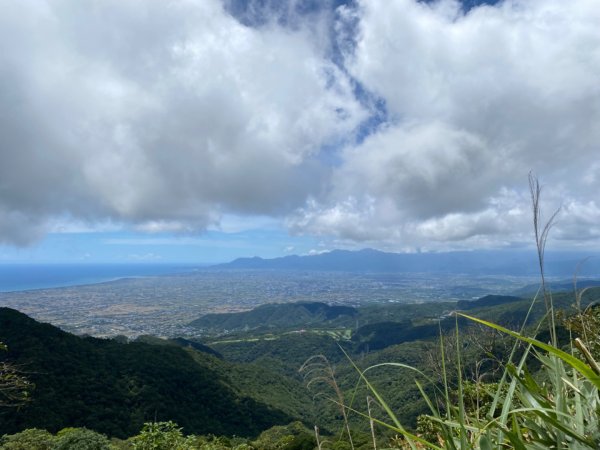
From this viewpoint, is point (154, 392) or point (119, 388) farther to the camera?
point (154, 392)

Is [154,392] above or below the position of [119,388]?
below

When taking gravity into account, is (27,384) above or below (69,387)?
above

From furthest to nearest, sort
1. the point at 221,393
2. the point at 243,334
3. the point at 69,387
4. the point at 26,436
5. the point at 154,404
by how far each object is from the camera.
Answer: the point at 243,334, the point at 221,393, the point at 154,404, the point at 69,387, the point at 26,436

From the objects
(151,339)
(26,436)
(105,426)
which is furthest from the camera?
(151,339)

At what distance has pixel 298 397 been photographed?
103 metres

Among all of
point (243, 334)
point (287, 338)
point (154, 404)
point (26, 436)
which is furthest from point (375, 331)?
point (26, 436)

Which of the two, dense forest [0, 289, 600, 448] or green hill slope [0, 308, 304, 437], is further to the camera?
green hill slope [0, 308, 304, 437]

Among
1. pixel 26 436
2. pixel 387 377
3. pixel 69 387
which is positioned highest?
pixel 26 436

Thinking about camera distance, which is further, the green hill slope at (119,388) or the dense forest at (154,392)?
the green hill slope at (119,388)

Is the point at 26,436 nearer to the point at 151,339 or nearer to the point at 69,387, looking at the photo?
the point at 69,387

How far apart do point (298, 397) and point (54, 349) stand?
203ft

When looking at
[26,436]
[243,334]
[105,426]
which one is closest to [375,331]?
[243,334]

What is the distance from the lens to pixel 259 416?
73562 millimetres

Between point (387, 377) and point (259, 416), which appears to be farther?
point (387, 377)
